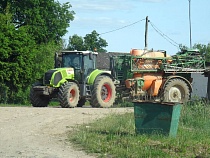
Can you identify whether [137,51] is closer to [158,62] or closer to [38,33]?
[158,62]

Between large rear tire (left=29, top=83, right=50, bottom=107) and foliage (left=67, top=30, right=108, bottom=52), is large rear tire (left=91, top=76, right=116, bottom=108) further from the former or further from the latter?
foliage (left=67, top=30, right=108, bottom=52)

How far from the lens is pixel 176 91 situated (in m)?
27.7

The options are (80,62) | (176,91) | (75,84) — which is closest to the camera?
(75,84)

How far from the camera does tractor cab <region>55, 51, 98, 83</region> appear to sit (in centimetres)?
2631

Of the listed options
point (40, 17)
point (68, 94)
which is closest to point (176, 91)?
point (68, 94)

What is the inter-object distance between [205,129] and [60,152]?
565cm

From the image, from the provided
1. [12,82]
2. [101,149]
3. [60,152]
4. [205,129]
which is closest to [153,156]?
[101,149]

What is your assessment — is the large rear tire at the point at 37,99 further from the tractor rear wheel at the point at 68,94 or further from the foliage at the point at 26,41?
the foliage at the point at 26,41

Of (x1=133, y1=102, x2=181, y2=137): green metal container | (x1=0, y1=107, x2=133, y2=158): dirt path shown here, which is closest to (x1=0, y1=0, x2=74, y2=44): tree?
(x1=0, y1=107, x2=133, y2=158): dirt path

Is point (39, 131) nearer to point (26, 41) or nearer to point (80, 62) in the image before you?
point (80, 62)

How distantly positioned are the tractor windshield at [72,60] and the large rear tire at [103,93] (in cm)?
133

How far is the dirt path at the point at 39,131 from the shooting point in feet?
41.9

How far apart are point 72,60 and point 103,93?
2.28 metres

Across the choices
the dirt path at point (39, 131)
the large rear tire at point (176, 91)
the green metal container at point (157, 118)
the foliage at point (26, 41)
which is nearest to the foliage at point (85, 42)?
the foliage at point (26, 41)
